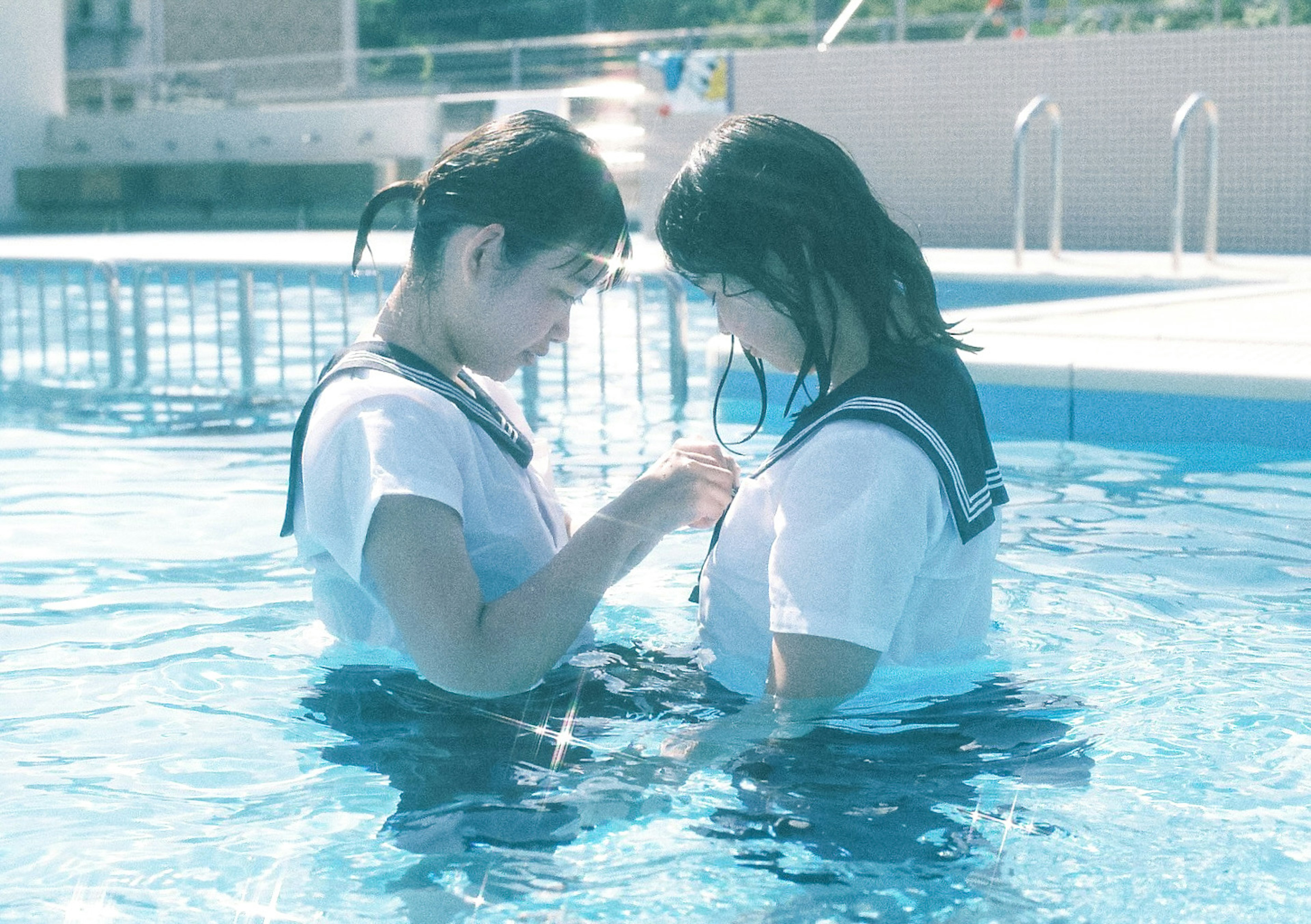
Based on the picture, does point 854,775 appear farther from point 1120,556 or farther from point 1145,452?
point 1145,452

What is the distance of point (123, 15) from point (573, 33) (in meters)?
11.2

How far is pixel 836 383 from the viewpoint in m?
2.32

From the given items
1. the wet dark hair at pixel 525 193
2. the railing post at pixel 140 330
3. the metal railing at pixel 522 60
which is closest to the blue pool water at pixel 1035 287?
the railing post at pixel 140 330

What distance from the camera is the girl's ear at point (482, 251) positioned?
7.45 feet

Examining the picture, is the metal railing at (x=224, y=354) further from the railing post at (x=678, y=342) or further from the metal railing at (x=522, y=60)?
the metal railing at (x=522, y=60)

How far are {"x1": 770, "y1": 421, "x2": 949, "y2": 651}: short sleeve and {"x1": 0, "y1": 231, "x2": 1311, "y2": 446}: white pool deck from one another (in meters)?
1.68

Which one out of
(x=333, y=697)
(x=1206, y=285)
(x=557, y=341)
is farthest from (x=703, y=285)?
(x=1206, y=285)

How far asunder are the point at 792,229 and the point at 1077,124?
12.3 metres

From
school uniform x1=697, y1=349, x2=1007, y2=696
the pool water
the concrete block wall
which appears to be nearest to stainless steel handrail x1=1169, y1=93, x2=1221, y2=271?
the concrete block wall

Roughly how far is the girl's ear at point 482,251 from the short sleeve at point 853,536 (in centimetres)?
53

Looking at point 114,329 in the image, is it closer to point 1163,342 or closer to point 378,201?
point 1163,342

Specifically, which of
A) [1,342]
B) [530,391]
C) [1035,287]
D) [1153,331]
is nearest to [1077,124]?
[1035,287]

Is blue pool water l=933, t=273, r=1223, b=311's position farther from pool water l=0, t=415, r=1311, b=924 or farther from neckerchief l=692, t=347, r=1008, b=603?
neckerchief l=692, t=347, r=1008, b=603

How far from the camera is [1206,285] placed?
33.0ft
